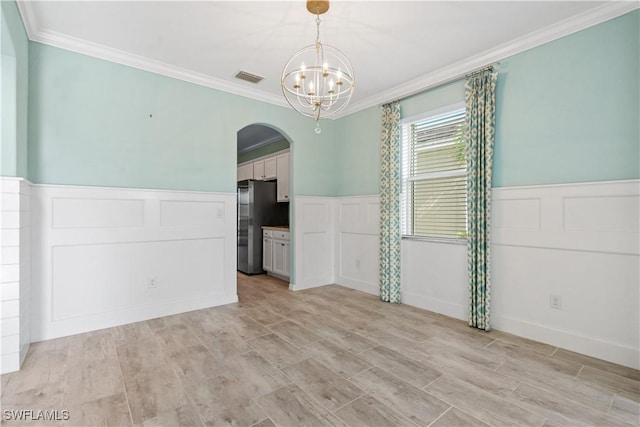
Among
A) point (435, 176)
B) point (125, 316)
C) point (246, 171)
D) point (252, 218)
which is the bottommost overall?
point (125, 316)

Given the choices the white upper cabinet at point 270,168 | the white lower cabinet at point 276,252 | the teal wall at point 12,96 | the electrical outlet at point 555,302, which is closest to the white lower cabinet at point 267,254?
the white lower cabinet at point 276,252

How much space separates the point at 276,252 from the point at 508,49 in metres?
4.20

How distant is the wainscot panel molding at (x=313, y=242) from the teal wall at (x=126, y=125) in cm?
119

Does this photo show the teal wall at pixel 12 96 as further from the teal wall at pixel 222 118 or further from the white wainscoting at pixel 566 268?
the white wainscoting at pixel 566 268

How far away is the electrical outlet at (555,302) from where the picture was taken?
2627 millimetres

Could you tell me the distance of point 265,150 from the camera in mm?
6656

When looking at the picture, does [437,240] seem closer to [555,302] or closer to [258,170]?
[555,302]

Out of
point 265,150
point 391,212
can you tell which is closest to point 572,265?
point 391,212

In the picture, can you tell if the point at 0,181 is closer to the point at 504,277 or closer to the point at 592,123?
the point at 504,277

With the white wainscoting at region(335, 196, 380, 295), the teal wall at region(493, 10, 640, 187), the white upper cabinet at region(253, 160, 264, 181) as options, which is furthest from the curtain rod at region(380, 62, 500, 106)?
the white upper cabinet at region(253, 160, 264, 181)

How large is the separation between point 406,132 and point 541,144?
1.56 meters

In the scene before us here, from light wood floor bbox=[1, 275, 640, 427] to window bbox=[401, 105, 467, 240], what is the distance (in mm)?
1154

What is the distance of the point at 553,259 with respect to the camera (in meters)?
2.66

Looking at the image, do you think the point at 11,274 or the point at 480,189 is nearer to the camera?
the point at 11,274
